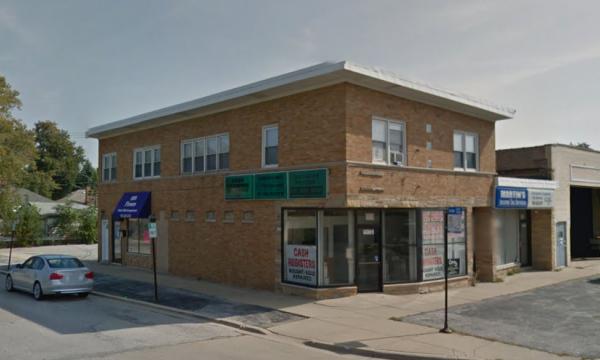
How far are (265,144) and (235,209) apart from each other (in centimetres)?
276

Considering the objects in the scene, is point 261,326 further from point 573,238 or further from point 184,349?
point 573,238

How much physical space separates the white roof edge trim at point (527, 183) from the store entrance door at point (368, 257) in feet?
23.2

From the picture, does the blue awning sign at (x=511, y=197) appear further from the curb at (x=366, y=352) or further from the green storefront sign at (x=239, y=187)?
the curb at (x=366, y=352)

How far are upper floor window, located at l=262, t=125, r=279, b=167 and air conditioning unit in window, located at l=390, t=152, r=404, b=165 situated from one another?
376cm

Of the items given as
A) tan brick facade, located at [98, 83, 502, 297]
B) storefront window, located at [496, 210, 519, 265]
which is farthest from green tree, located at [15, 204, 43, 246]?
storefront window, located at [496, 210, 519, 265]

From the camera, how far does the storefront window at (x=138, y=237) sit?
24.3 meters

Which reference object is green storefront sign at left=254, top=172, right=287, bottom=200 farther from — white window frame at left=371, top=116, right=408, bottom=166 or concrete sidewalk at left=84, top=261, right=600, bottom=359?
concrete sidewalk at left=84, top=261, right=600, bottom=359

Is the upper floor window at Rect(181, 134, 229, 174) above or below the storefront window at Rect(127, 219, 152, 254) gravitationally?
above

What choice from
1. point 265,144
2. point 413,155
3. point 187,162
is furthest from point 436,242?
point 187,162

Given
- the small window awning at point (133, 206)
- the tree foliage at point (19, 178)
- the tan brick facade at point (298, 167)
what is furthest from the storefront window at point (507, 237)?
the tree foliage at point (19, 178)

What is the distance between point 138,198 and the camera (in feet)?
78.9

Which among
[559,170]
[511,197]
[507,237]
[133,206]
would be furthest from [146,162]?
[559,170]

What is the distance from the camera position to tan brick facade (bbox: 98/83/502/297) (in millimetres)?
15891

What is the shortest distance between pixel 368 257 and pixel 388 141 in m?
3.74
